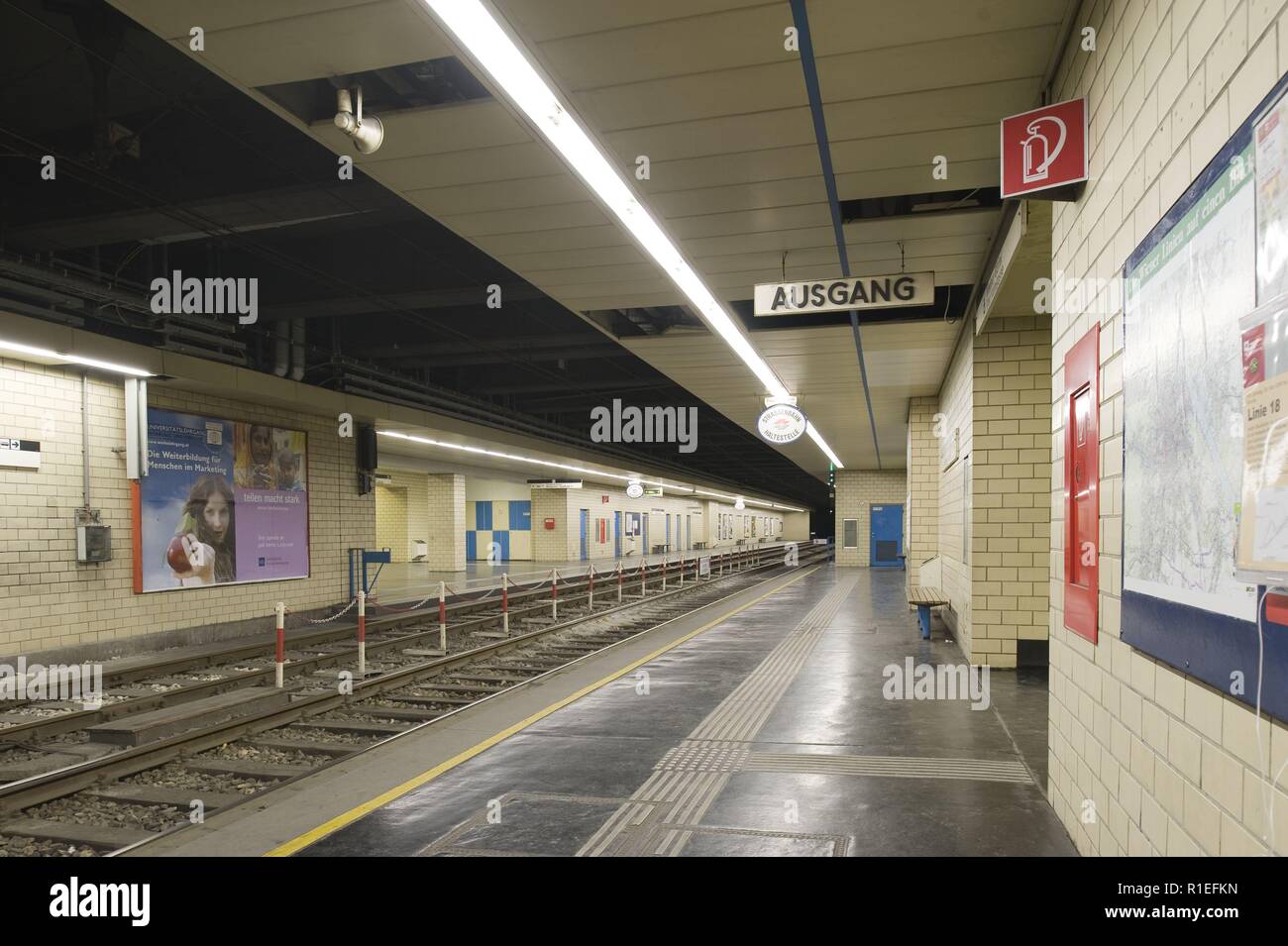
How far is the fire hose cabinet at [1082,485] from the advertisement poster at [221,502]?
10.7 m

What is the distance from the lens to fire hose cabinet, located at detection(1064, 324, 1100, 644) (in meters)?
3.49

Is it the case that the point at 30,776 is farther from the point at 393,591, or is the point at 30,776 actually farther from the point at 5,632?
the point at 393,591

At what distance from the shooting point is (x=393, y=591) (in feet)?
60.0

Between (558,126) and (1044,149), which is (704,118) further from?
(1044,149)

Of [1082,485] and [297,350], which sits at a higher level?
[297,350]

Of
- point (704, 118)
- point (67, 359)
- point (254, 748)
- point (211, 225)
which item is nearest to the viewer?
point (704, 118)

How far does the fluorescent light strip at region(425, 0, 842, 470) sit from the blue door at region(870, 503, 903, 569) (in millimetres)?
23065

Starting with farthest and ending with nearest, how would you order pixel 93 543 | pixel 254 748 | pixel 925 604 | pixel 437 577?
pixel 437 577 → pixel 925 604 → pixel 93 543 → pixel 254 748

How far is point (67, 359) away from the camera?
8.71 metres

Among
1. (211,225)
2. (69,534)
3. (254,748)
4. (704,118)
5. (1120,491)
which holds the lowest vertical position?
(254,748)

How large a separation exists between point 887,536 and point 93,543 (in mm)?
25301

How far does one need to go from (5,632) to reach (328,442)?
6.13 metres

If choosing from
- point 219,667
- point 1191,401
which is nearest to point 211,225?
point 219,667
